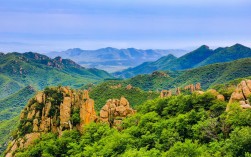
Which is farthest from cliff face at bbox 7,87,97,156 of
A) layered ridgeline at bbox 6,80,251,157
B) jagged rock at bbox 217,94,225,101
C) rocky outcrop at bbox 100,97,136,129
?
jagged rock at bbox 217,94,225,101

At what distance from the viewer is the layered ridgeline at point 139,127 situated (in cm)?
4354

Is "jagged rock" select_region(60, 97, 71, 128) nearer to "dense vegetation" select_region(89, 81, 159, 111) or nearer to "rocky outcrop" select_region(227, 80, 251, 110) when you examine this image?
"rocky outcrop" select_region(227, 80, 251, 110)

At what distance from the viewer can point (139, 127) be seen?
5791 centimetres

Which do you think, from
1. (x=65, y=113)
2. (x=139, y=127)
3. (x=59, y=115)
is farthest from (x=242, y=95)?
(x=59, y=115)

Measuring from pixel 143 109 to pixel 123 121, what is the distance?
802cm

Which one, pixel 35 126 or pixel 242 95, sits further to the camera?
pixel 35 126

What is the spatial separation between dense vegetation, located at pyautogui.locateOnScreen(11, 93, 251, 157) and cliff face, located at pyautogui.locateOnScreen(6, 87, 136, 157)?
101 inches

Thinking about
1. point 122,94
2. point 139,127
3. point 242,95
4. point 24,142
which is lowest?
point 24,142

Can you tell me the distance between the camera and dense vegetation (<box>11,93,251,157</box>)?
1607 inches

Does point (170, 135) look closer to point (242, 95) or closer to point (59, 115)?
point (242, 95)

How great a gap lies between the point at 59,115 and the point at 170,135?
28637 millimetres

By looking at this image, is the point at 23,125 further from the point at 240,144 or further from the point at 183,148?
the point at 240,144

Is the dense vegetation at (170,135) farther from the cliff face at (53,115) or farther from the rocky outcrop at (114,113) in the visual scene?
the rocky outcrop at (114,113)

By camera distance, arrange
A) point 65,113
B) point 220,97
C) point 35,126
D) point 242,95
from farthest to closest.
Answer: point 65,113
point 35,126
point 220,97
point 242,95
